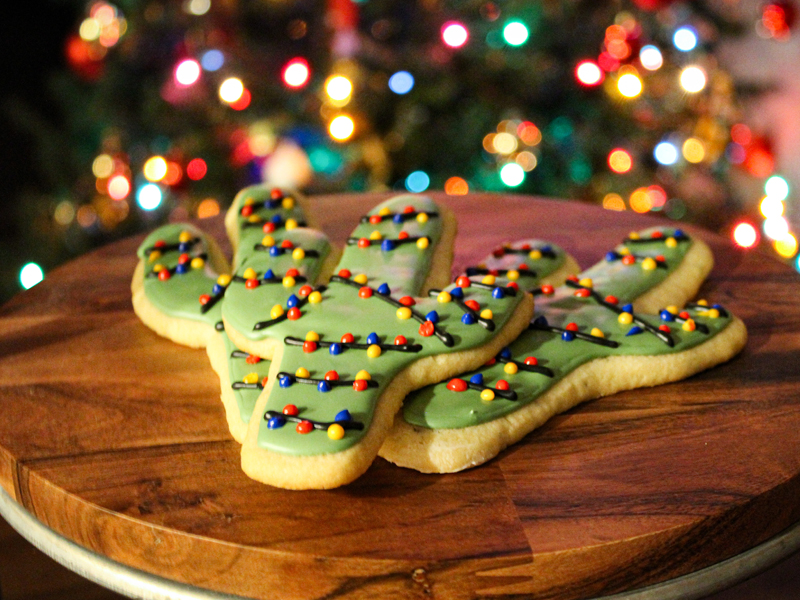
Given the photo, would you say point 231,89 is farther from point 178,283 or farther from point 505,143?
point 178,283

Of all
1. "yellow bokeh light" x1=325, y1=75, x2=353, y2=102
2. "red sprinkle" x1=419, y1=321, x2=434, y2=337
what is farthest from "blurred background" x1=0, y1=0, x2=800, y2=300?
"red sprinkle" x1=419, y1=321, x2=434, y2=337

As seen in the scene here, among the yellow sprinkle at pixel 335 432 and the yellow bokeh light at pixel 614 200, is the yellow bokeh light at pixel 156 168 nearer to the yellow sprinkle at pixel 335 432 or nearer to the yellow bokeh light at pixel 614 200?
the yellow bokeh light at pixel 614 200

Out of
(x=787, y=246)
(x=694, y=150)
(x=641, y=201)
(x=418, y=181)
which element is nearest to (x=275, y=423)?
(x=418, y=181)

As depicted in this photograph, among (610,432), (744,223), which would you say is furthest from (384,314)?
(744,223)

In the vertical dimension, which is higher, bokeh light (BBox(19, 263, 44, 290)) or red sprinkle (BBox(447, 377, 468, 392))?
red sprinkle (BBox(447, 377, 468, 392))

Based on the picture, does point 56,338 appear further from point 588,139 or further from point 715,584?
point 588,139

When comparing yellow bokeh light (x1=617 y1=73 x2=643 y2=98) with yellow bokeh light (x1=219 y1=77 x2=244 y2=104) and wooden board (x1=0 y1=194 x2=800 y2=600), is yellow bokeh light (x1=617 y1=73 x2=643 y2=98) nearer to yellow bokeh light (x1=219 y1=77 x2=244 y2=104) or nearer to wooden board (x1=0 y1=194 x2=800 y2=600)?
yellow bokeh light (x1=219 y1=77 x2=244 y2=104)
